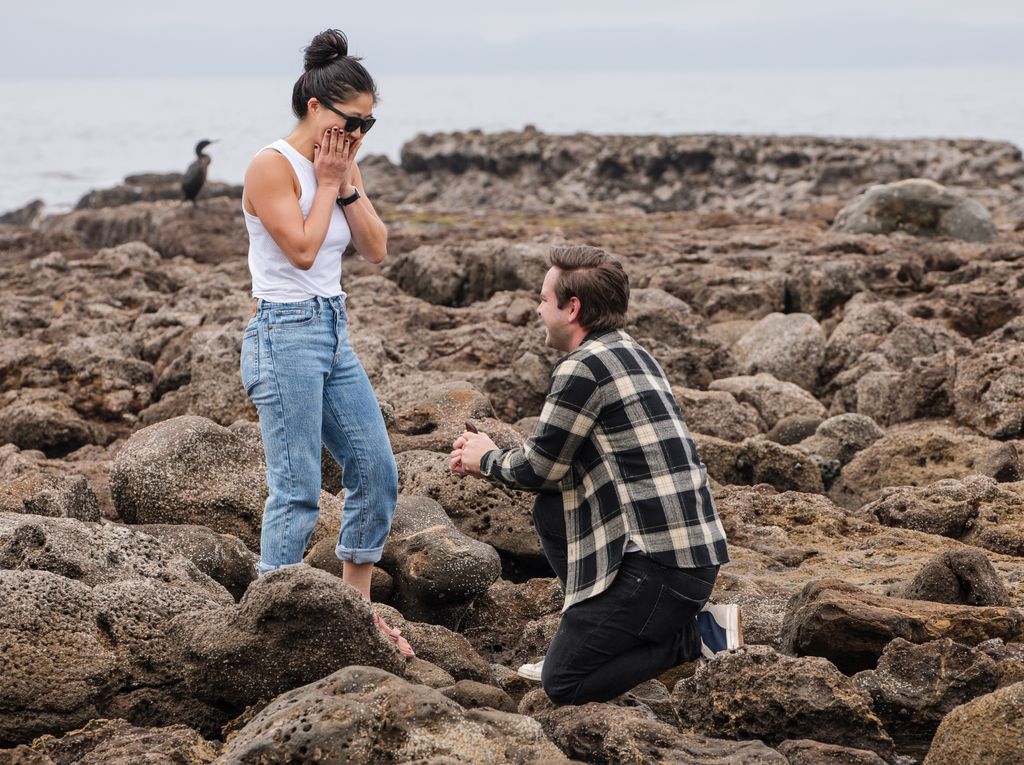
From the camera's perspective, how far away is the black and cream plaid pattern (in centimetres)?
476

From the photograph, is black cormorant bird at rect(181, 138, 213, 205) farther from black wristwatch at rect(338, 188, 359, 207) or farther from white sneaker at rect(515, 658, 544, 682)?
white sneaker at rect(515, 658, 544, 682)

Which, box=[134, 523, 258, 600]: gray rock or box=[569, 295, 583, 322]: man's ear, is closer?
box=[569, 295, 583, 322]: man's ear

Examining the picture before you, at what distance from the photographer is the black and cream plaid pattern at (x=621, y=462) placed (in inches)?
187

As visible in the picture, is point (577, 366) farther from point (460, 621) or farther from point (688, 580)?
point (460, 621)

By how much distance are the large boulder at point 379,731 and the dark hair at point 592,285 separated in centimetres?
173

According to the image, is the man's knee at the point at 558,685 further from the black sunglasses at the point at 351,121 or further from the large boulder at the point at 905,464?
the large boulder at the point at 905,464

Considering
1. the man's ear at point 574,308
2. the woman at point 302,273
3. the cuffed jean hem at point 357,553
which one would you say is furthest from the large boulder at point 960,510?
the woman at point 302,273

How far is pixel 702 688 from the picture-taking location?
4.51 metres

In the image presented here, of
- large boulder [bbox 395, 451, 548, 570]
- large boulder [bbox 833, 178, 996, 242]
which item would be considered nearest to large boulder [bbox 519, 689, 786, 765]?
large boulder [bbox 395, 451, 548, 570]

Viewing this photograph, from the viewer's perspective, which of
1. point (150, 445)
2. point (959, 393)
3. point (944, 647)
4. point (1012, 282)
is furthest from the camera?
point (1012, 282)

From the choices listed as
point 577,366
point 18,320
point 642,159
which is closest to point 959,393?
point 577,366

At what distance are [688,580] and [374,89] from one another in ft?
7.58

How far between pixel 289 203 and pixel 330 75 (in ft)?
1.84

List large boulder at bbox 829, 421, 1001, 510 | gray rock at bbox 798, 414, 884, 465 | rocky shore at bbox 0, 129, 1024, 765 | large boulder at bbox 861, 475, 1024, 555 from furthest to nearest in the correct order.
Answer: gray rock at bbox 798, 414, 884, 465
large boulder at bbox 829, 421, 1001, 510
large boulder at bbox 861, 475, 1024, 555
rocky shore at bbox 0, 129, 1024, 765
